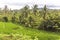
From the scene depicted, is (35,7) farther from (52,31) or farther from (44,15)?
(52,31)

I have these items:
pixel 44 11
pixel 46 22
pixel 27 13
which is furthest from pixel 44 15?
pixel 46 22

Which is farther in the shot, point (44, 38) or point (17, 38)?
point (44, 38)

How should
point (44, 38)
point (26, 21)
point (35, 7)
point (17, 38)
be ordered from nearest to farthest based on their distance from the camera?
point (17, 38)
point (44, 38)
point (26, 21)
point (35, 7)

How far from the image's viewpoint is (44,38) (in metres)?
77.2

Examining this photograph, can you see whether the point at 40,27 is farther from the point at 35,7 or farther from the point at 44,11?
the point at 35,7

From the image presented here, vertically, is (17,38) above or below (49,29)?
above

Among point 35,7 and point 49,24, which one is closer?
point 49,24

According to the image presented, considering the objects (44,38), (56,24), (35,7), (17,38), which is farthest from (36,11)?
(17,38)

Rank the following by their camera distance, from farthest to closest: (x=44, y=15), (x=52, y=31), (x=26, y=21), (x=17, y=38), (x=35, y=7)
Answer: (x=35, y=7) < (x=44, y=15) < (x=26, y=21) < (x=52, y=31) < (x=17, y=38)

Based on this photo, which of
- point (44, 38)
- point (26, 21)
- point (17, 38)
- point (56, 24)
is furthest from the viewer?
point (26, 21)

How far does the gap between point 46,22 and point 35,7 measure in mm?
53932

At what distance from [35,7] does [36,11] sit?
12.1ft

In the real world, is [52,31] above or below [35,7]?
below

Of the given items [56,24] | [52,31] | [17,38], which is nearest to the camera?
[17,38]
